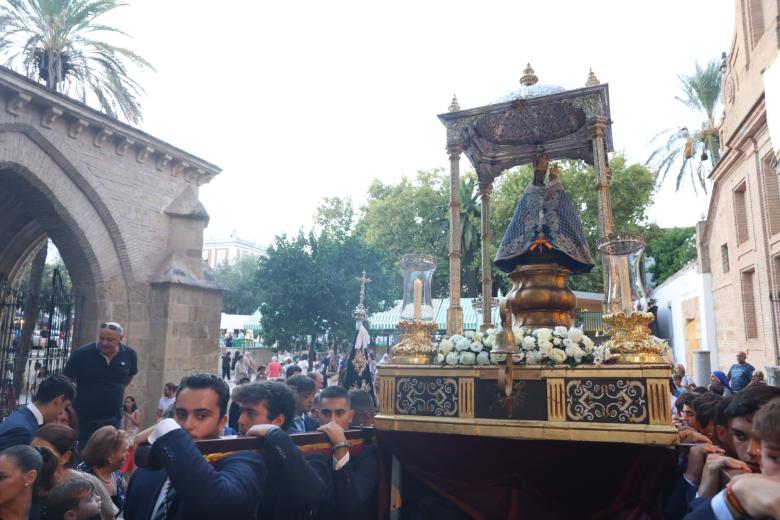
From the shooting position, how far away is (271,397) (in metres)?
3.18

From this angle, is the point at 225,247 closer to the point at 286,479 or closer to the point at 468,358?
the point at 468,358

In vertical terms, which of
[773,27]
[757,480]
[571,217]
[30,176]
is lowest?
[757,480]

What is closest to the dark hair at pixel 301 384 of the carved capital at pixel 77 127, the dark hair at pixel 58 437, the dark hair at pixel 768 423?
the dark hair at pixel 58 437

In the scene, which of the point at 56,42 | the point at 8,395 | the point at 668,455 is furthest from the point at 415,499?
the point at 56,42

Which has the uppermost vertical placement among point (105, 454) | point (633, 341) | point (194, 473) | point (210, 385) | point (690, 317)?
point (690, 317)

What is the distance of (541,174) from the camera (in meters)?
6.19

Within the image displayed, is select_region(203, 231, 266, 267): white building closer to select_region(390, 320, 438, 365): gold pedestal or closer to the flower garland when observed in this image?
select_region(390, 320, 438, 365): gold pedestal

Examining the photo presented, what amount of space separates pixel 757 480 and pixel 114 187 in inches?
468

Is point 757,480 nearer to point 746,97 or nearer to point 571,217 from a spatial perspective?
point 571,217

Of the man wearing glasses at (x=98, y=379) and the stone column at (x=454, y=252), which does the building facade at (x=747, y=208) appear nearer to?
the stone column at (x=454, y=252)

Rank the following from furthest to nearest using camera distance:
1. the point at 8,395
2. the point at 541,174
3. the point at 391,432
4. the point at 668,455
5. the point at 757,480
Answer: the point at 8,395 → the point at 541,174 → the point at 391,432 → the point at 668,455 → the point at 757,480

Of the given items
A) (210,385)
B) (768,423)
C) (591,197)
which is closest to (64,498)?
(210,385)

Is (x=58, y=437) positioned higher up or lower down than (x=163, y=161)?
lower down

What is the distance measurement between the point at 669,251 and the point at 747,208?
796 inches
